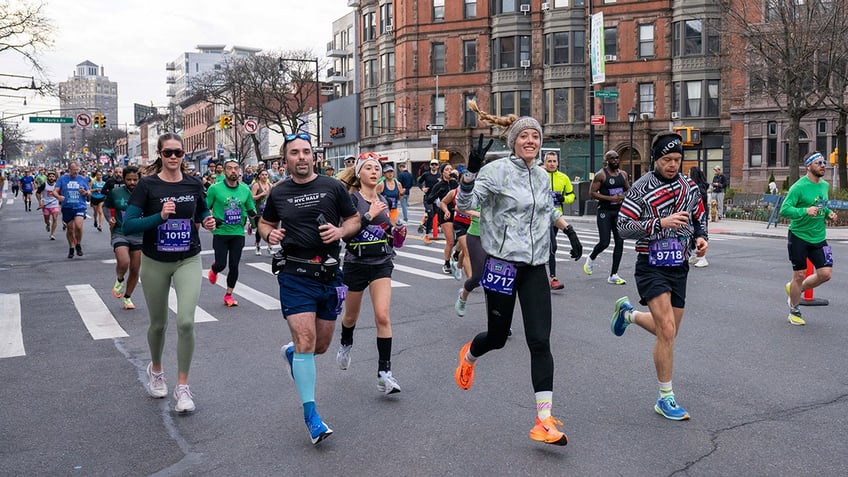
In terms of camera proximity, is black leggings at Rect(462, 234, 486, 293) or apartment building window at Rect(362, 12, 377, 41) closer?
black leggings at Rect(462, 234, 486, 293)

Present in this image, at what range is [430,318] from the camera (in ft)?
32.2

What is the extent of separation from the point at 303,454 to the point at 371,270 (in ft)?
5.90

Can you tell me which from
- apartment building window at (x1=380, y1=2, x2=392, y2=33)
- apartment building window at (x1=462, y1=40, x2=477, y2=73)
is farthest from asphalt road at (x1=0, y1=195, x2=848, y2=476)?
apartment building window at (x1=380, y1=2, x2=392, y2=33)

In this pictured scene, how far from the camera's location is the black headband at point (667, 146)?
5.59m

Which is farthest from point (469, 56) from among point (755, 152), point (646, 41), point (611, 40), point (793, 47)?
point (793, 47)

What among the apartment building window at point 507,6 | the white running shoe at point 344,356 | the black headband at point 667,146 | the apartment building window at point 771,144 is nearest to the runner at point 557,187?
the white running shoe at point 344,356

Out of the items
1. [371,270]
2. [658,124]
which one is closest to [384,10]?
[658,124]

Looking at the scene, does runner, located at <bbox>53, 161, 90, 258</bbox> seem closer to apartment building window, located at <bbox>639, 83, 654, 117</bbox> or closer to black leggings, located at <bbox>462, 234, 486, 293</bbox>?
black leggings, located at <bbox>462, 234, 486, 293</bbox>

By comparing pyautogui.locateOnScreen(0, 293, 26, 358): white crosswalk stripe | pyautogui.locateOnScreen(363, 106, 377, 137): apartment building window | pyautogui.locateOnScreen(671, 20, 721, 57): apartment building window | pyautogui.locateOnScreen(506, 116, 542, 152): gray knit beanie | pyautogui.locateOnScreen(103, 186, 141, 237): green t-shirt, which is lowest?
pyautogui.locateOnScreen(0, 293, 26, 358): white crosswalk stripe

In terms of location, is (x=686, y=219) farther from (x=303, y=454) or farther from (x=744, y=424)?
(x=303, y=454)

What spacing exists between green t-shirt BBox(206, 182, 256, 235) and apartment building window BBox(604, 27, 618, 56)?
40959mm

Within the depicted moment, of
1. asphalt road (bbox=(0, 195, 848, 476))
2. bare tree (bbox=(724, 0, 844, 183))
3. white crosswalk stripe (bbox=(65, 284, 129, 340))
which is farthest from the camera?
bare tree (bbox=(724, 0, 844, 183))

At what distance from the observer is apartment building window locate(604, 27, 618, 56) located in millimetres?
48344

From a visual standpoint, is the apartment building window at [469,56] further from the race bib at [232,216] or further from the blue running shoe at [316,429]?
the blue running shoe at [316,429]
